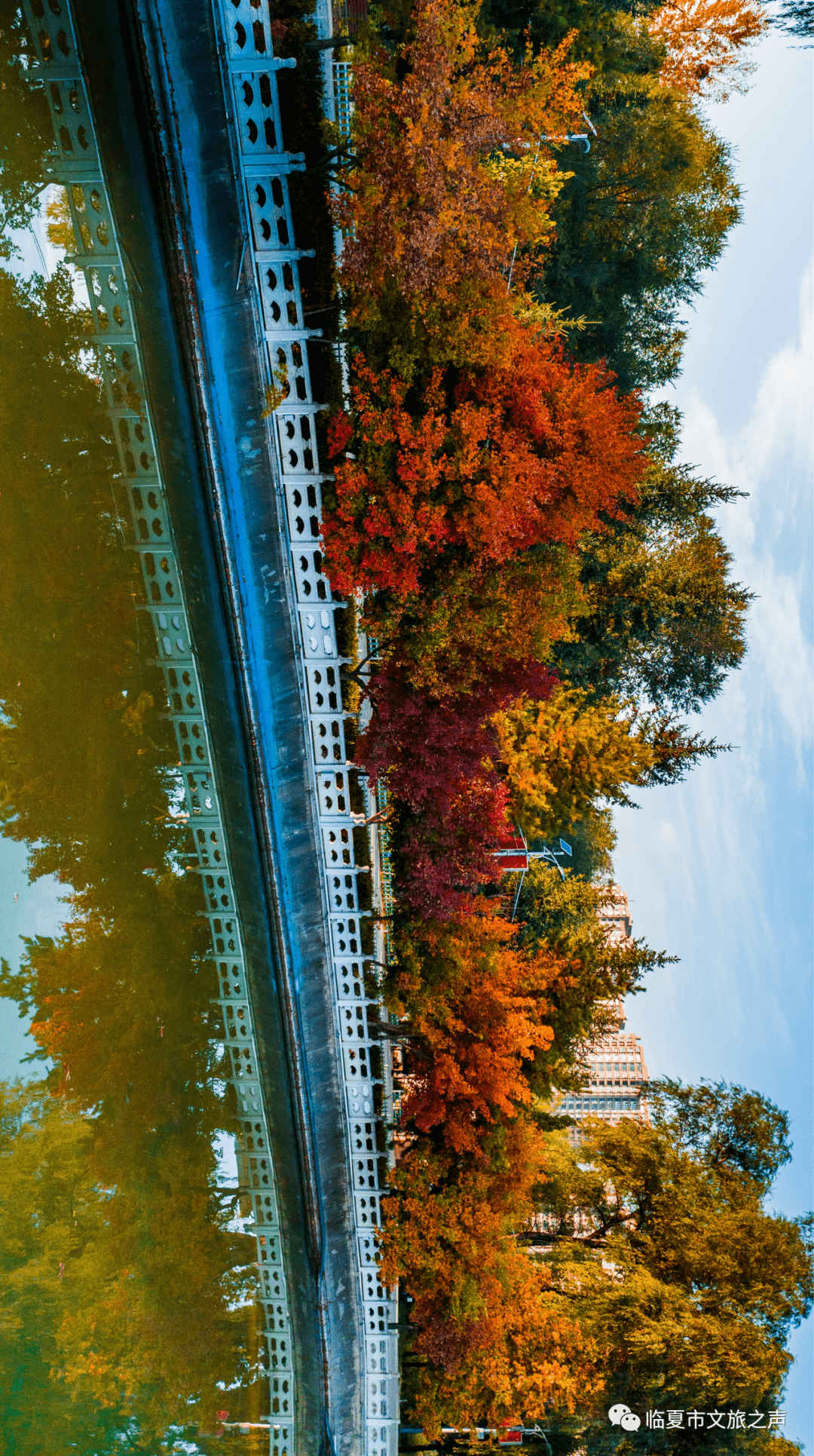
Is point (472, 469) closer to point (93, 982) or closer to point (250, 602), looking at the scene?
point (250, 602)

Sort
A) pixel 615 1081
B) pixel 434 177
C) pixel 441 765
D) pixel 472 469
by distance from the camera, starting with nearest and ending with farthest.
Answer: pixel 434 177 → pixel 472 469 → pixel 441 765 → pixel 615 1081

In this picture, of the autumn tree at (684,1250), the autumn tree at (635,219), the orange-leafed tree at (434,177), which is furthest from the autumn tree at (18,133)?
the autumn tree at (684,1250)

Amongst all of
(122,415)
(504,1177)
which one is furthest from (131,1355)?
(122,415)

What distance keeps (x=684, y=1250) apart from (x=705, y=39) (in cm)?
2580

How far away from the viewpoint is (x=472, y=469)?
10.2m

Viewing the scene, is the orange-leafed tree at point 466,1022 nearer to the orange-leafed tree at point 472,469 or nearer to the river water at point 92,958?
the river water at point 92,958

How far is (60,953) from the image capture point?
12.2 meters

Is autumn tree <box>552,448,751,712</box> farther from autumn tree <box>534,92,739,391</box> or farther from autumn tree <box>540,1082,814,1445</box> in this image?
autumn tree <box>540,1082,814,1445</box>

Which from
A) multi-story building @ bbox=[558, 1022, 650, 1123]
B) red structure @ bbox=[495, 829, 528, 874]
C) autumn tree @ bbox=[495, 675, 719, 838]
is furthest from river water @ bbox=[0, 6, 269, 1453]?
multi-story building @ bbox=[558, 1022, 650, 1123]

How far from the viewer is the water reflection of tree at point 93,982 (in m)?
11.3

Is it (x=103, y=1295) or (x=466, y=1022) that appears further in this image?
(x=466, y=1022)

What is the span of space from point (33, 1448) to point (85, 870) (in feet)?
28.7

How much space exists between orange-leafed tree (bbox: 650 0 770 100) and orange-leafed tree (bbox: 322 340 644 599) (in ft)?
41.7

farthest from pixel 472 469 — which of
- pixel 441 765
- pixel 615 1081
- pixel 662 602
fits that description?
pixel 615 1081
